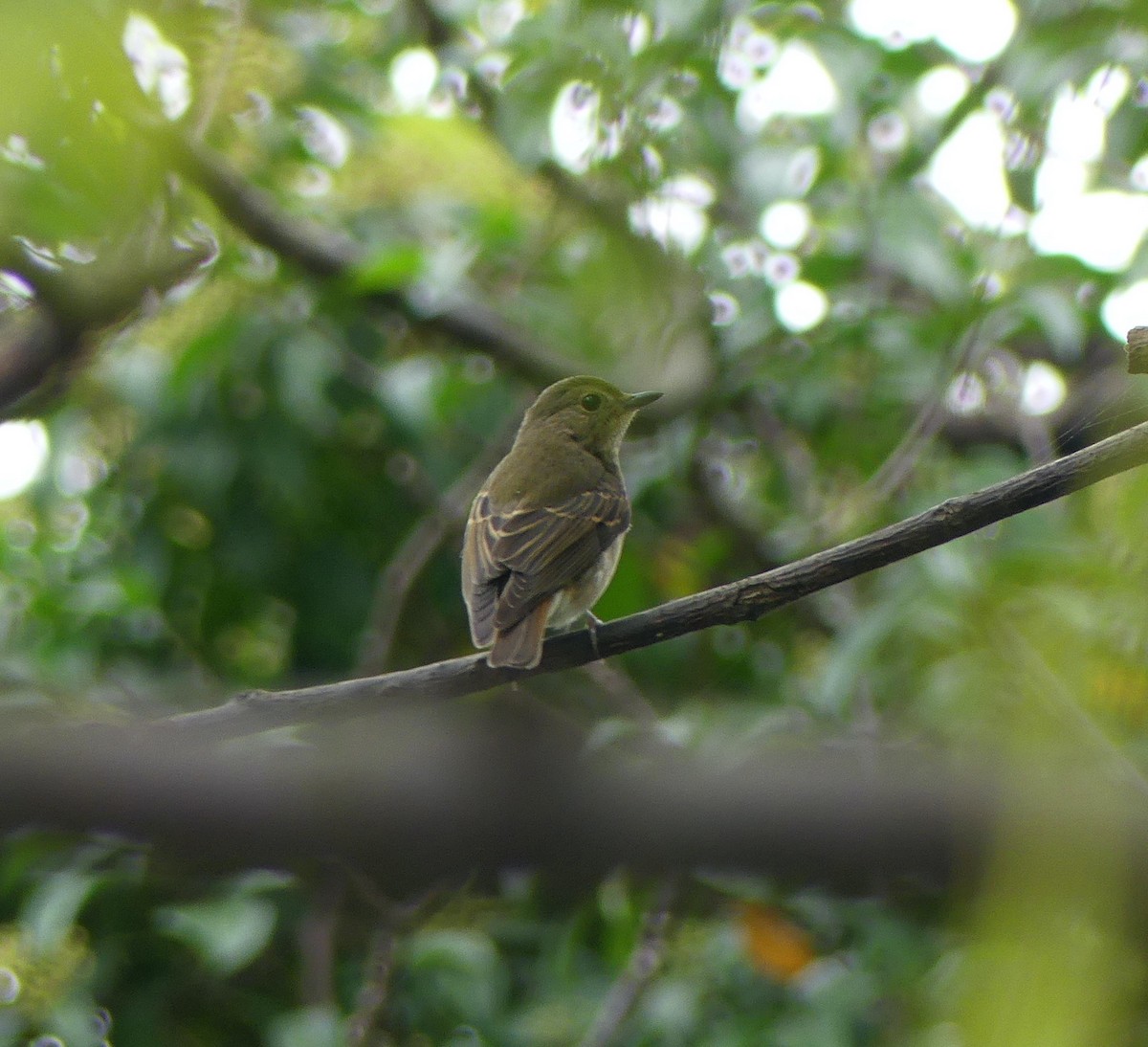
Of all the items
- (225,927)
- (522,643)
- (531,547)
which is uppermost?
(531,547)

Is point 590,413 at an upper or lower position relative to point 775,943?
upper

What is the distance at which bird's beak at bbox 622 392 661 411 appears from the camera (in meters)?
3.76

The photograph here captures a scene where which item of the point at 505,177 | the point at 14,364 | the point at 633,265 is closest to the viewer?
the point at 14,364

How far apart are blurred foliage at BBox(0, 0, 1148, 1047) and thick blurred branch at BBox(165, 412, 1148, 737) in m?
0.25

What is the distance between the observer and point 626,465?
4625 mm

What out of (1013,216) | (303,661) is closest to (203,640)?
(303,661)

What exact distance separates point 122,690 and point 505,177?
7.24 feet

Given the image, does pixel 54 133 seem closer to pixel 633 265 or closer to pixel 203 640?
pixel 633 265

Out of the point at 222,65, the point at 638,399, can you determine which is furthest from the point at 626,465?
the point at 222,65

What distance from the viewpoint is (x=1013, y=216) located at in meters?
3.23

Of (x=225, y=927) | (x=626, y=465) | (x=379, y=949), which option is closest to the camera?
(x=225, y=927)

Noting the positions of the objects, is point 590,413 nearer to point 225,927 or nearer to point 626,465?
A: point 626,465

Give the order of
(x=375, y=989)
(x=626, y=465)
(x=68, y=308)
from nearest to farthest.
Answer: (x=68, y=308), (x=375, y=989), (x=626, y=465)

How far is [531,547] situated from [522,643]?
62 cm
